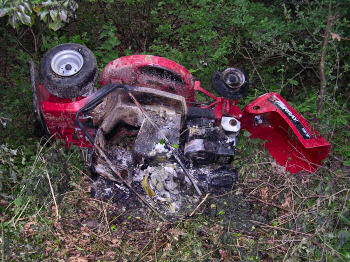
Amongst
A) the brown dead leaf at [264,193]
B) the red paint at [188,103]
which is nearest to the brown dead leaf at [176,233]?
the brown dead leaf at [264,193]

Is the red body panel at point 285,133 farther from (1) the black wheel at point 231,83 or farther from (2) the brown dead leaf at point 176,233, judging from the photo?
(2) the brown dead leaf at point 176,233

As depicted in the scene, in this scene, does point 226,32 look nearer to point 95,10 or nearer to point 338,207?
point 95,10

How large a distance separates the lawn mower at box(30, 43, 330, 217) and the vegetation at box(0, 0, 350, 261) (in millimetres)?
239

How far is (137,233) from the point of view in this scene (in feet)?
11.1

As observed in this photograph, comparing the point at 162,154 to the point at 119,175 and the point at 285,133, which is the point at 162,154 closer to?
the point at 119,175

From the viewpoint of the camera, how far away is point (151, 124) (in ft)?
12.3

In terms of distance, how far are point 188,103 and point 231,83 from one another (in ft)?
2.44

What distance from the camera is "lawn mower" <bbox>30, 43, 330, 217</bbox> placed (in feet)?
11.9

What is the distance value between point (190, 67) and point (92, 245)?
9.78ft

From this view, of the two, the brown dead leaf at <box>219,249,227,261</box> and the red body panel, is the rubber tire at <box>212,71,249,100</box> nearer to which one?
the red body panel

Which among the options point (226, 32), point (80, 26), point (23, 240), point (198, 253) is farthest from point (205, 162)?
point (80, 26)

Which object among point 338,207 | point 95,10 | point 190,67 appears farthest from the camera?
point 95,10

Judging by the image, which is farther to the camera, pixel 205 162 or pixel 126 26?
pixel 126 26

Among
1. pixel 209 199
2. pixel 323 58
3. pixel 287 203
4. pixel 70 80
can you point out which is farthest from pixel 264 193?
pixel 70 80
